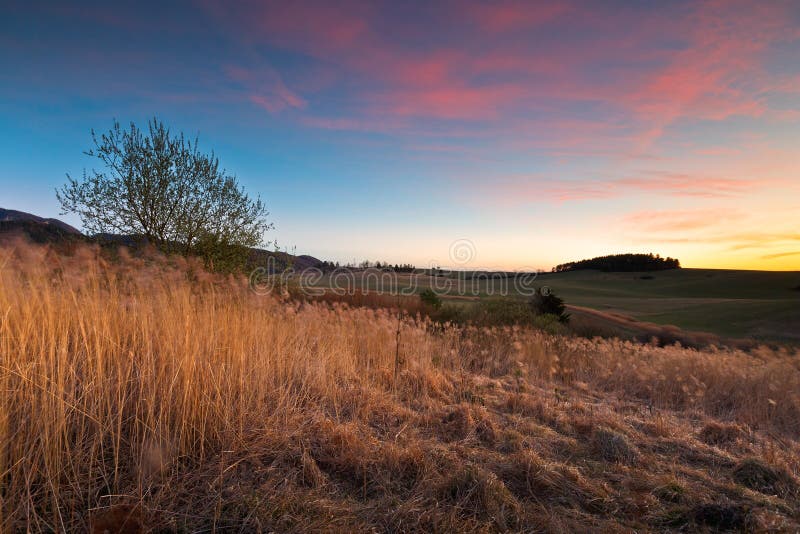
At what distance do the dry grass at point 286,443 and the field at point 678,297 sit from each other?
13.7 meters

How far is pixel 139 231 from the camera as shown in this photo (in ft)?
40.7

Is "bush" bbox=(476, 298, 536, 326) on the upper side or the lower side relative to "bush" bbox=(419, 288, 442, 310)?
lower

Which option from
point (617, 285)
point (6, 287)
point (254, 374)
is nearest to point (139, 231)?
point (6, 287)

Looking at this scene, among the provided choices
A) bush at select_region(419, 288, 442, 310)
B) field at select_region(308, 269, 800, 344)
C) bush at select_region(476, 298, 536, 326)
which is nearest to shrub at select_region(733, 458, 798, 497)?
bush at select_region(476, 298, 536, 326)

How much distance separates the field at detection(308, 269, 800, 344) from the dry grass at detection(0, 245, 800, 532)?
44.8ft

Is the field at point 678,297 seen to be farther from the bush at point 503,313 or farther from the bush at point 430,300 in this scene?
the bush at point 430,300

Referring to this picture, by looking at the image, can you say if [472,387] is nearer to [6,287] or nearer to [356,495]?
[356,495]

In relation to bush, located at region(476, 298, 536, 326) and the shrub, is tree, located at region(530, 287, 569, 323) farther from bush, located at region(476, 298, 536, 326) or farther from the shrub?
the shrub

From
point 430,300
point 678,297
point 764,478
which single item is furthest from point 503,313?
point 678,297

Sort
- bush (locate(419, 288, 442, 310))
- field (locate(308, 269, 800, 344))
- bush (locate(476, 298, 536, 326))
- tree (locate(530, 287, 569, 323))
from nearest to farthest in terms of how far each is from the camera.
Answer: bush (locate(476, 298, 536, 326))
bush (locate(419, 288, 442, 310))
tree (locate(530, 287, 569, 323))
field (locate(308, 269, 800, 344))

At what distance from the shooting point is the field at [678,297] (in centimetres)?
2773

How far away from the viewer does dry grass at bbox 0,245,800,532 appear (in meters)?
2.62

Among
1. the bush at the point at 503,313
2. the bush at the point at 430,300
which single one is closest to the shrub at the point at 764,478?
the bush at the point at 503,313

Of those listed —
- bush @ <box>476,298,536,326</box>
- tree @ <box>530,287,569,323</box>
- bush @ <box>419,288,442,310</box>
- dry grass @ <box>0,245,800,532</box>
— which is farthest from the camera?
tree @ <box>530,287,569,323</box>
